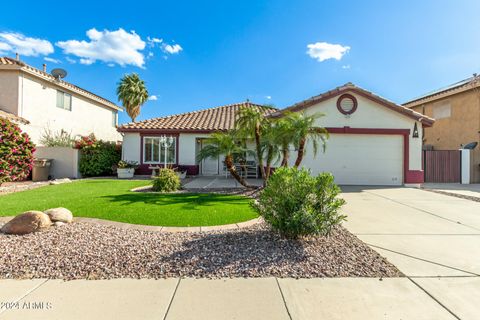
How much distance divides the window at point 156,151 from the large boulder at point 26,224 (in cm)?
1219

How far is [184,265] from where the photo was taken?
12.6 ft

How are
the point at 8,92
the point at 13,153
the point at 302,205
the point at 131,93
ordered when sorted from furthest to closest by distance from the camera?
the point at 131,93 < the point at 8,92 < the point at 13,153 < the point at 302,205

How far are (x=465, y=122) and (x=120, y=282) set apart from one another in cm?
2323

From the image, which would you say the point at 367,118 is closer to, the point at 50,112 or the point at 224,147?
the point at 224,147

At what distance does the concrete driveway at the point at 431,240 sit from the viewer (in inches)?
132

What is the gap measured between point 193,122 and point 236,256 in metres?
15.0

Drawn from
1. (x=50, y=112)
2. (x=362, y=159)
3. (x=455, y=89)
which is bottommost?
(x=362, y=159)

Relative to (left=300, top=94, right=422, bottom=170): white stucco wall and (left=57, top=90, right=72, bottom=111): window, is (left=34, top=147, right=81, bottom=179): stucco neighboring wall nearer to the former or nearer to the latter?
(left=57, top=90, right=72, bottom=111): window

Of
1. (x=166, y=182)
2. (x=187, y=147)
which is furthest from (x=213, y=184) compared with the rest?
(x=187, y=147)

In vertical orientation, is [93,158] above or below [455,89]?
below

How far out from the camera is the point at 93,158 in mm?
16438

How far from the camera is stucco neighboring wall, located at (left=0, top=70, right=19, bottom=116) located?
15820mm

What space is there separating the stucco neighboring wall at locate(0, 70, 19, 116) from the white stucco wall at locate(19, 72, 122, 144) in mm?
295

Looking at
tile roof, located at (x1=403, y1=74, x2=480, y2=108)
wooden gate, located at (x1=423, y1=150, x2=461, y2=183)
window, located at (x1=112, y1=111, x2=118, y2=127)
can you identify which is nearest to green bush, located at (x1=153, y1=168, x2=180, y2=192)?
wooden gate, located at (x1=423, y1=150, x2=461, y2=183)
